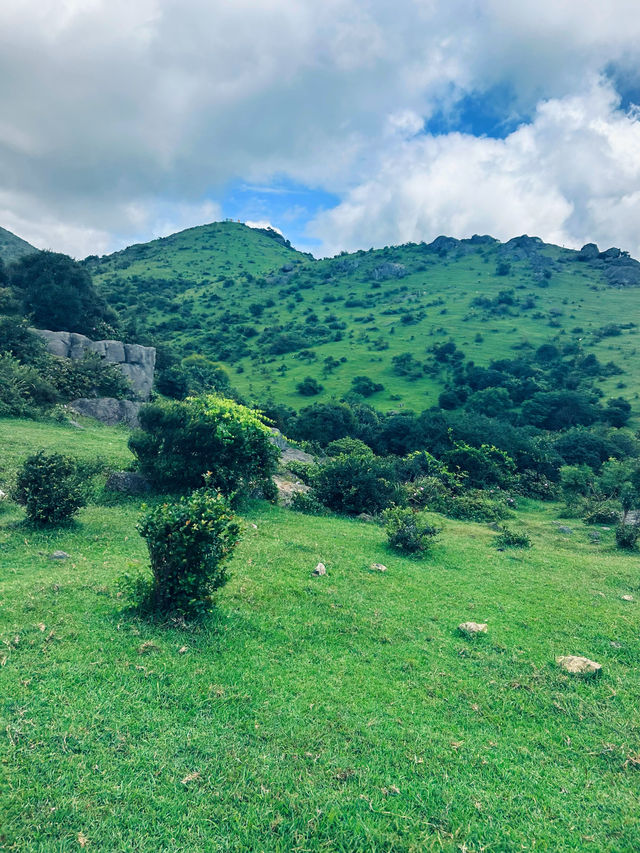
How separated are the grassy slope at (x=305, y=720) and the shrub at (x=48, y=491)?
2.69ft

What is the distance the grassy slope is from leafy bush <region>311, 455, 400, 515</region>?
8118 mm

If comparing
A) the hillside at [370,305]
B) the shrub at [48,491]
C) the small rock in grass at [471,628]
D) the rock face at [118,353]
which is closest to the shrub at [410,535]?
the small rock in grass at [471,628]

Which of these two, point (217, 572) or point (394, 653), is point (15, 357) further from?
point (394, 653)

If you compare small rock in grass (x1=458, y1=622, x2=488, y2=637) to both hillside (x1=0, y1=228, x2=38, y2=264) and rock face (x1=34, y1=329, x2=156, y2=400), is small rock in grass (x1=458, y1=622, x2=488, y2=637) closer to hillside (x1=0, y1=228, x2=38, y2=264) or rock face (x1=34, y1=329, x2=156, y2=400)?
rock face (x1=34, y1=329, x2=156, y2=400)

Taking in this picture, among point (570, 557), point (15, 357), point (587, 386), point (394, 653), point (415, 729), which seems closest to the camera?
point (415, 729)

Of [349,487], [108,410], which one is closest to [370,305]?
[108,410]

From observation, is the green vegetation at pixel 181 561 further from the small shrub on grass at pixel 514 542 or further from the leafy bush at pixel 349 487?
the small shrub on grass at pixel 514 542

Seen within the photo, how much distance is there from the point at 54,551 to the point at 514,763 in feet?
28.9

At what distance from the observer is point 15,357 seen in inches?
1009

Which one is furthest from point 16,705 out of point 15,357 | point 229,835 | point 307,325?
point 307,325

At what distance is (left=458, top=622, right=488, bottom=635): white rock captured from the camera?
26.0 ft

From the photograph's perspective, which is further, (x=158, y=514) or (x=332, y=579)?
(x=332, y=579)

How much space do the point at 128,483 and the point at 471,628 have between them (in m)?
10.6

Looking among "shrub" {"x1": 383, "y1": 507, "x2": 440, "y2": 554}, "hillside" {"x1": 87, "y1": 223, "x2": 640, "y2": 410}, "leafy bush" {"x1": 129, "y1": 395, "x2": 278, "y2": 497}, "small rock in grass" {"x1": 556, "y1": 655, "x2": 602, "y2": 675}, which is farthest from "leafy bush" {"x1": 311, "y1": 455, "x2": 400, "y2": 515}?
"hillside" {"x1": 87, "y1": 223, "x2": 640, "y2": 410}
